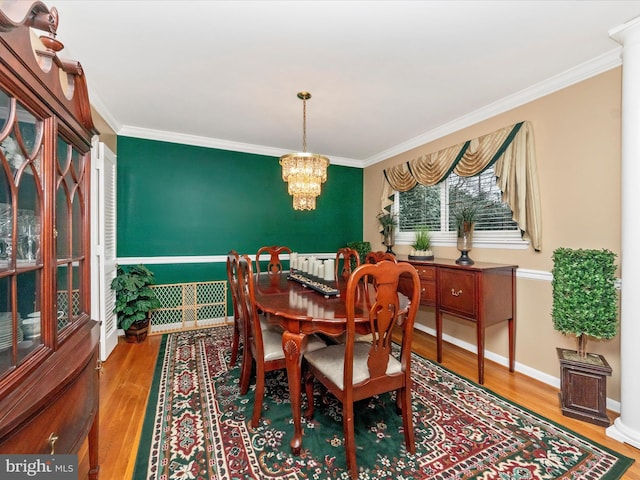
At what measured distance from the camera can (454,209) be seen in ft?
11.4

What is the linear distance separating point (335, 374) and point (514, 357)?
209 cm

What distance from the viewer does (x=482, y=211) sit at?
309 cm

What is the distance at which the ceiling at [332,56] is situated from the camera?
170cm

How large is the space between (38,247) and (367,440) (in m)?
1.89

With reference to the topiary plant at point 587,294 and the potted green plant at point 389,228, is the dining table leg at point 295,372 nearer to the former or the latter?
the topiary plant at point 587,294

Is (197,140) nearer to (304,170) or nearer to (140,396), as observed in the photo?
(304,170)

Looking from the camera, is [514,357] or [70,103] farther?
[514,357]

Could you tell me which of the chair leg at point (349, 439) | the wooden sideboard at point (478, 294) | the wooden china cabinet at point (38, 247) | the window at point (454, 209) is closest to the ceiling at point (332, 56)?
the window at point (454, 209)

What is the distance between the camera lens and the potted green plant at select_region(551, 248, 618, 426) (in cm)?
195

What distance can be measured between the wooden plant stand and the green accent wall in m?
3.36

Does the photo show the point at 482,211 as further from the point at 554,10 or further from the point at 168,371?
the point at 168,371

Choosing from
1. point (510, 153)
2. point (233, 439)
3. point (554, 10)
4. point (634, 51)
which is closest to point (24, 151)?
point (233, 439)

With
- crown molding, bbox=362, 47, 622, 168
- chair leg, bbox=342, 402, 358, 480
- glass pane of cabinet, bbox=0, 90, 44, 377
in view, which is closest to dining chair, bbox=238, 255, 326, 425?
chair leg, bbox=342, 402, 358, 480

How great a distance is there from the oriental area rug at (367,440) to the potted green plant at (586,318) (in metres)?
0.31
